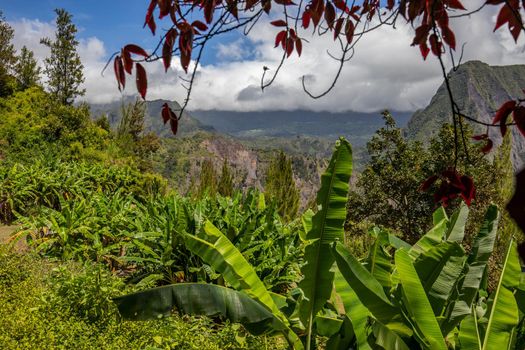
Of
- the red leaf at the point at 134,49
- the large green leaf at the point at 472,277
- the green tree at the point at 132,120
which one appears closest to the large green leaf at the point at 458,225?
the large green leaf at the point at 472,277

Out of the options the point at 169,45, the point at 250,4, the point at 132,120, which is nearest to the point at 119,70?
the point at 169,45

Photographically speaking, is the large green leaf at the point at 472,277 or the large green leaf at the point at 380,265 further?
the large green leaf at the point at 380,265

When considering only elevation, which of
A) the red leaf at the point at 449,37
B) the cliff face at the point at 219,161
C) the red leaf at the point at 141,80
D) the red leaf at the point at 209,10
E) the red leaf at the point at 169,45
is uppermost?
the red leaf at the point at 209,10

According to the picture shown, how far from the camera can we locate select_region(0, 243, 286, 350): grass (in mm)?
3045

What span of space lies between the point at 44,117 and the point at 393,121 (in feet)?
44.3

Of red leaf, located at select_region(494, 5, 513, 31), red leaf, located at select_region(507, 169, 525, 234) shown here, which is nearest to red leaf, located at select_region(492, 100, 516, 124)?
red leaf, located at select_region(494, 5, 513, 31)

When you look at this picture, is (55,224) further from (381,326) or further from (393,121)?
(393,121)

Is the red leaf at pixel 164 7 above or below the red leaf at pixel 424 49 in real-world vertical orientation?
above

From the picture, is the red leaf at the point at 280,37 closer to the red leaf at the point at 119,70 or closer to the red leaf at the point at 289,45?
the red leaf at the point at 289,45

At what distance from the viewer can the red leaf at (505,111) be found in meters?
1.13

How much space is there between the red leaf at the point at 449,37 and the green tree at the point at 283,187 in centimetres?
1198

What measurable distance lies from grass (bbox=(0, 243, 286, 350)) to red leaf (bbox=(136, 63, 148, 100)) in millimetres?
2206

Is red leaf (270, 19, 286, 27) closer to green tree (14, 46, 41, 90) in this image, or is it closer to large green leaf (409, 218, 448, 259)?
large green leaf (409, 218, 448, 259)

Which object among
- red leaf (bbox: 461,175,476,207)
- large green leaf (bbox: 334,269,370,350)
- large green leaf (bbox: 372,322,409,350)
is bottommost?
large green leaf (bbox: 372,322,409,350)
